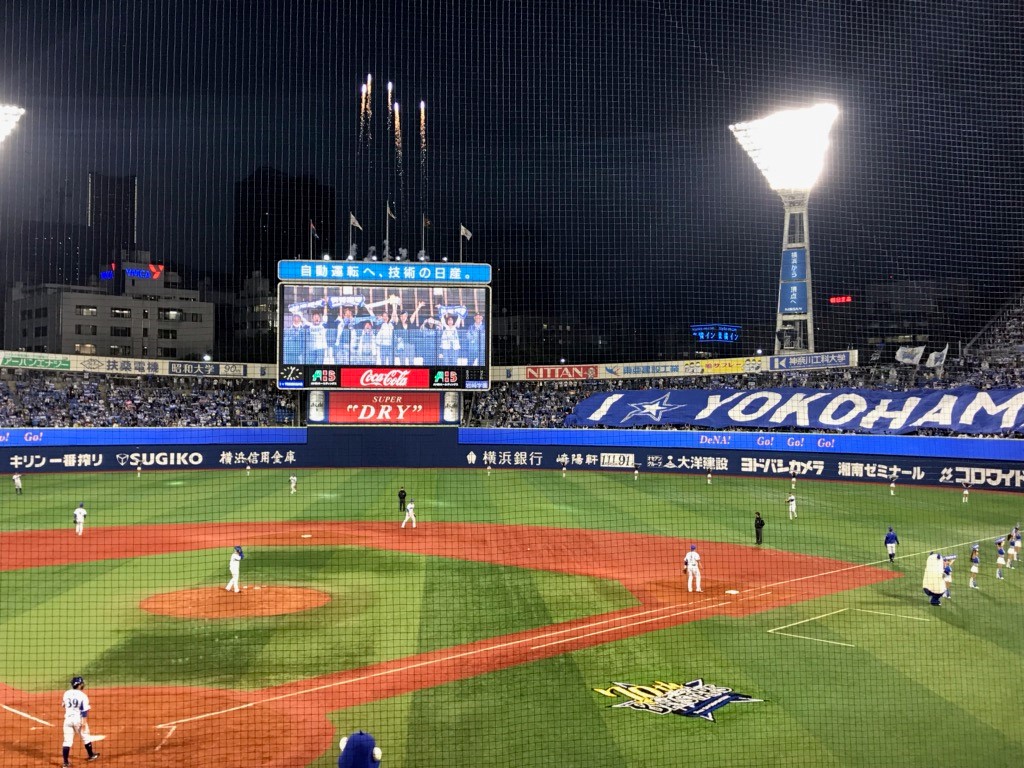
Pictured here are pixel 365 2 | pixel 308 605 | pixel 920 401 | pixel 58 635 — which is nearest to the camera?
pixel 58 635

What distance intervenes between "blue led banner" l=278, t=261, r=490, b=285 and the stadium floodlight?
12.5m

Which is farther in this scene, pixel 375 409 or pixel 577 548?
pixel 375 409

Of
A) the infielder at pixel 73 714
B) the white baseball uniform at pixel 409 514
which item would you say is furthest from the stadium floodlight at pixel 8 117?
the infielder at pixel 73 714

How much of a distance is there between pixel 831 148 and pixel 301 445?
34.0 meters

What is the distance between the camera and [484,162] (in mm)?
27578

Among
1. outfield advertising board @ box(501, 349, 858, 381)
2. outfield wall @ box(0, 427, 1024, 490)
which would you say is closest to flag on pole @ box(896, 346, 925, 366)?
A: outfield advertising board @ box(501, 349, 858, 381)

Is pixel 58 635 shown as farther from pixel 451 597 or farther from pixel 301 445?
pixel 301 445

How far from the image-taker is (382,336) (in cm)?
3866

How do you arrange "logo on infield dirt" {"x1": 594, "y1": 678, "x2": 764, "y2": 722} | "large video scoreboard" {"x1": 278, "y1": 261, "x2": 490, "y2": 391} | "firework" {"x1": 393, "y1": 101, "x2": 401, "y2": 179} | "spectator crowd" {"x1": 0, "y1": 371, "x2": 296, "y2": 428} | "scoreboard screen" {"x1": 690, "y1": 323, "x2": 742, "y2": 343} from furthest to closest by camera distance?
"scoreboard screen" {"x1": 690, "y1": 323, "x2": 742, "y2": 343} < "spectator crowd" {"x1": 0, "y1": 371, "x2": 296, "y2": 428} < "large video scoreboard" {"x1": 278, "y1": 261, "x2": 490, "y2": 391} < "firework" {"x1": 393, "y1": 101, "x2": 401, "y2": 179} < "logo on infield dirt" {"x1": 594, "y1": 678, "x2": 764, "y2": 722}

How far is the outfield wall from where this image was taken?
36.8 meters

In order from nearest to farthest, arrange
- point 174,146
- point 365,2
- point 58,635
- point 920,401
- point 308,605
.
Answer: point 58,635
point 308,605
point 365,2
point 920,401
point 174,146

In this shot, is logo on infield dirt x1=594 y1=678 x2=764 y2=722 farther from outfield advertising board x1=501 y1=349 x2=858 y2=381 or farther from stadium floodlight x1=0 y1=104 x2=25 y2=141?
stadium floodlight x1=0 y1=104 x2=25 y2=141

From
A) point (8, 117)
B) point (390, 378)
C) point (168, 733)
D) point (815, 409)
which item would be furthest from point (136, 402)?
point (168, 733)

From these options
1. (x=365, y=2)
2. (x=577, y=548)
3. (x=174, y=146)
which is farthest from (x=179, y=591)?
(x=174, y=146)
